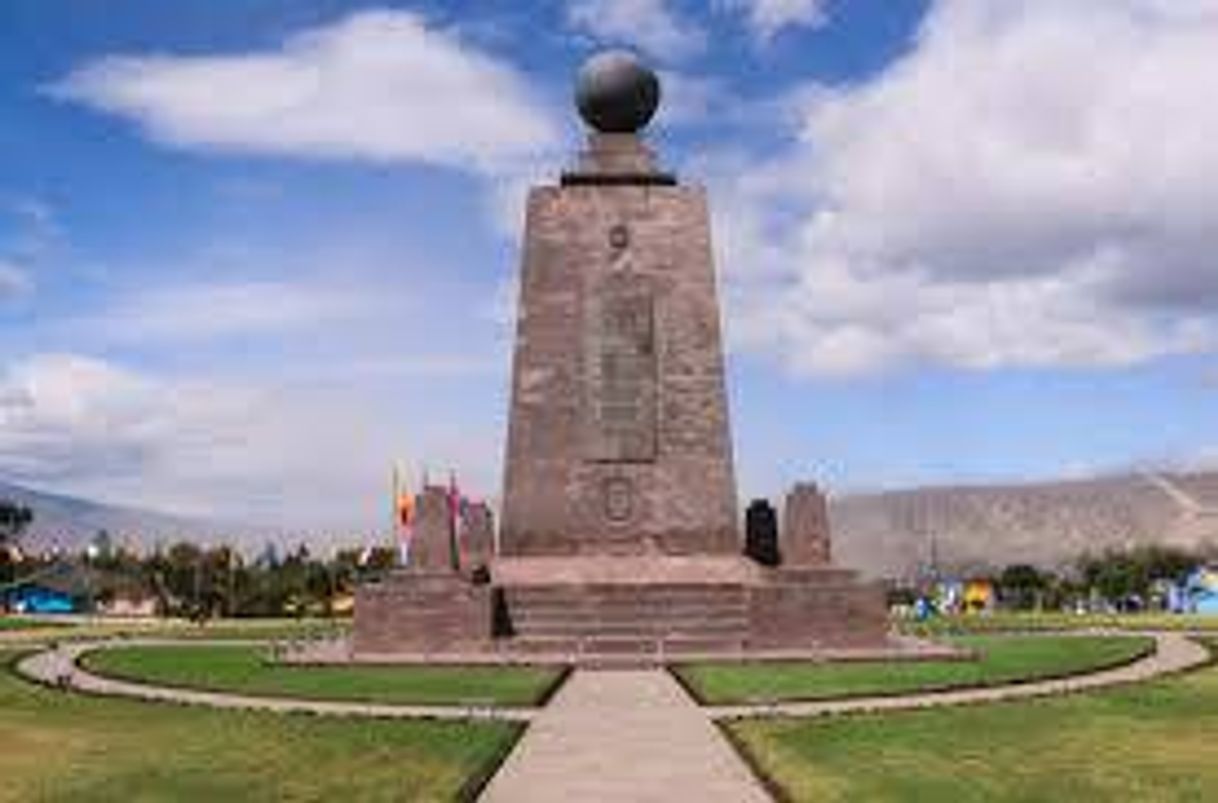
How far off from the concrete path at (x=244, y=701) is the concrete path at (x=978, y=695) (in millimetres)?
3200

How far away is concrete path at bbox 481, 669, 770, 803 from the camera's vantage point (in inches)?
717

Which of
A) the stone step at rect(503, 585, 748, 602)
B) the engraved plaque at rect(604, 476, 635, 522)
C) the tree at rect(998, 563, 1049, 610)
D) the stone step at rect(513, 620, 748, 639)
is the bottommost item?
the stone step at rect(513, 620, 748, 639)

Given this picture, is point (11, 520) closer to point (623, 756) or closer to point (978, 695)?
point (978, 695)

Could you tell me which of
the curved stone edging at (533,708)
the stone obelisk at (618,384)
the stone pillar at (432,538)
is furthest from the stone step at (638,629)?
the curved stone edging at (533,708)

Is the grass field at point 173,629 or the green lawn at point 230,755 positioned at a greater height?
the grass field at point 173,629

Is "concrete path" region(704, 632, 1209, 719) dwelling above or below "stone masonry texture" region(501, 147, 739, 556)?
below

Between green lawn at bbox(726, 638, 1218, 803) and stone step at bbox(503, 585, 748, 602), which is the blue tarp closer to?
stone step at bbox(503, 585, 748, 602)

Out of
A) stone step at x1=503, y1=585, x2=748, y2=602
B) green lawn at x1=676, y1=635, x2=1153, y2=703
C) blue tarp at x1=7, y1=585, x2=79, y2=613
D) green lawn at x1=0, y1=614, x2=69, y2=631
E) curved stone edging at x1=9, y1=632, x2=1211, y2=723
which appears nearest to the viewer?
curved stone edging at x1=9, y1=632, x2=1211, y2=723

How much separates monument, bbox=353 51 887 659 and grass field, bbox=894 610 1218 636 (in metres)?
7.77

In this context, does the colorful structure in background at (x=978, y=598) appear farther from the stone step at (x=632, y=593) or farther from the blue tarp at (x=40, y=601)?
the blue tarp at (x=40, y=601)

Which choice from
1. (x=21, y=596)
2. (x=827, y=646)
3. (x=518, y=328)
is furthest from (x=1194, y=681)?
(x=21, y=596)

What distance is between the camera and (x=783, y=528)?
42.0m

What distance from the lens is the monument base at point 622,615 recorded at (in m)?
38.5

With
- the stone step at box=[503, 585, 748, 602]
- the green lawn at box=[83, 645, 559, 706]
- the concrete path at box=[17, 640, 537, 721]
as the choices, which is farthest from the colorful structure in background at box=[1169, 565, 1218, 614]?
the concrete path at box=[17, 640, 537, 721]
